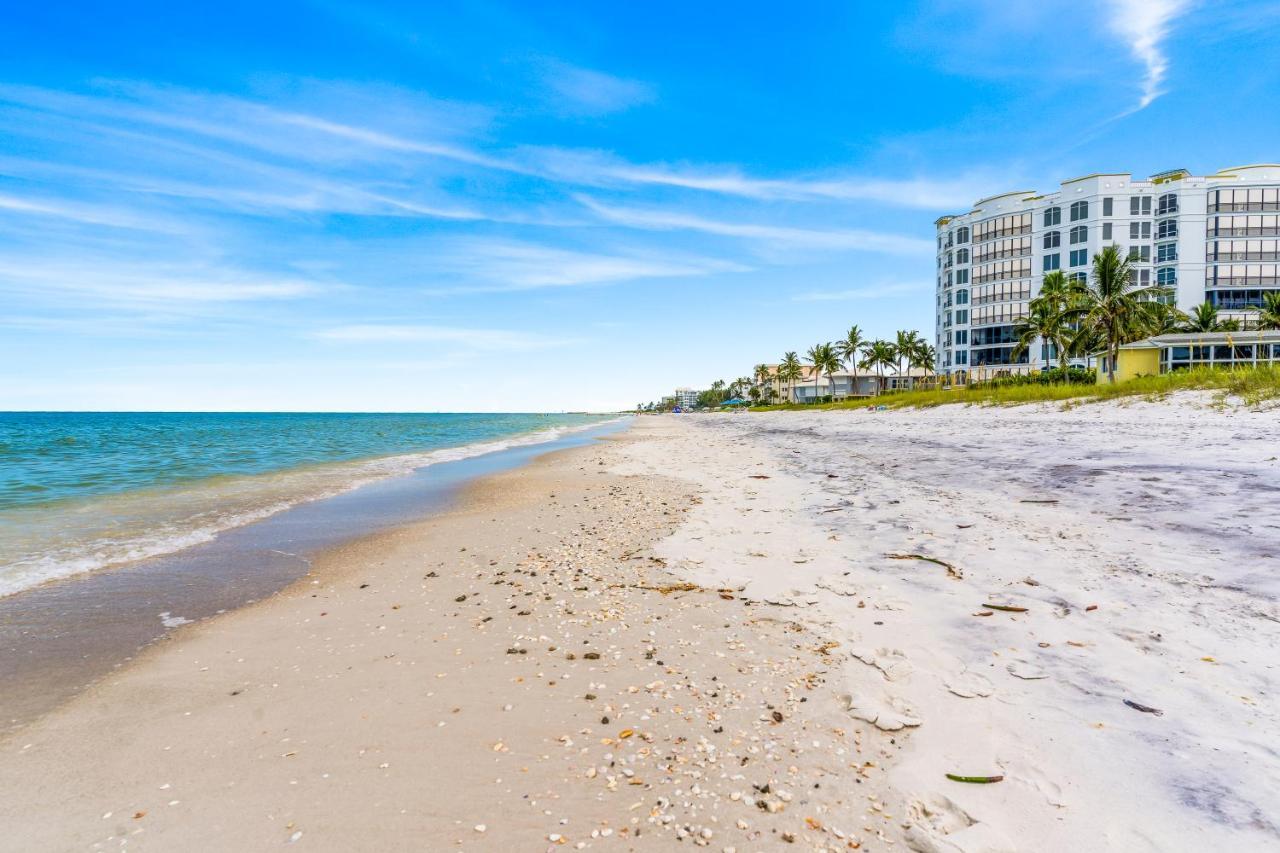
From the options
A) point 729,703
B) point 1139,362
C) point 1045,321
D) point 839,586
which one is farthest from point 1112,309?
point 729,703

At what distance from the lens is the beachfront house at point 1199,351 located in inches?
1607

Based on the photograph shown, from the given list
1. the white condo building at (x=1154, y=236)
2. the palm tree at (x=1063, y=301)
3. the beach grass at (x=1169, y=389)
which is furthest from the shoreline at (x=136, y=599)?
the white condo building at (x=1154, y=236)

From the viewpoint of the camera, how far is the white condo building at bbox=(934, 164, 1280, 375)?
226 feet

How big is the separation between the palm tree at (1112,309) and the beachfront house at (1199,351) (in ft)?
3.27

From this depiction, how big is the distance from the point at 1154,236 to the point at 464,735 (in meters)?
98.4

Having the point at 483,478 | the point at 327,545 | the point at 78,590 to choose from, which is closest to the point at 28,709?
the point at 78,590

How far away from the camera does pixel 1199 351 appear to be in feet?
153

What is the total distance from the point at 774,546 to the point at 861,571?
1.60m

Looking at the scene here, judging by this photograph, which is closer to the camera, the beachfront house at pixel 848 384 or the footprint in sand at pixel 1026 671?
the footprint in sand at pixel 1026 671

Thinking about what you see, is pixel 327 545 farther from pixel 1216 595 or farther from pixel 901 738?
pixel 1216 595

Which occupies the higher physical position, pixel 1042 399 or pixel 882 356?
pixel 882 356

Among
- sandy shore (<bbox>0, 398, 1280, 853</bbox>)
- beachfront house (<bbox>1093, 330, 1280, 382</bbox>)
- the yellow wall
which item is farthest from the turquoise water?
the yellow wall

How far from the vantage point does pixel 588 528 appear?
1101cm

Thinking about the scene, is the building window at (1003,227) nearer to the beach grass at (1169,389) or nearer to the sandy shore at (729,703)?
the beach grass at (1169,389)
